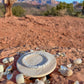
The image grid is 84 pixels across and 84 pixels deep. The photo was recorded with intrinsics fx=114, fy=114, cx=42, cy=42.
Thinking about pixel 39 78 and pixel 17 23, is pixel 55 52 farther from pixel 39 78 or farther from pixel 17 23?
pixel 17 23

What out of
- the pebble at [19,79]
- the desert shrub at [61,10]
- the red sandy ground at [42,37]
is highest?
the desert shrub at [61,10]

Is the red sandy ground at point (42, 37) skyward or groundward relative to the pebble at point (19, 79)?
skyward

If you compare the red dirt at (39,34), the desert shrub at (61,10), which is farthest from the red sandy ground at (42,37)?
the desert shrub at (61,10)

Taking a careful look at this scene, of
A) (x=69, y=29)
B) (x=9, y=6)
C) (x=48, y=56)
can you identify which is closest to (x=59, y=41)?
(x=69, y=29)

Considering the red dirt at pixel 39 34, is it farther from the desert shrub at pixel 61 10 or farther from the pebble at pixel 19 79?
the desert shrub at pixel 61 10

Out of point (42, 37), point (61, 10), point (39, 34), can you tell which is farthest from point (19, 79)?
point (61, 10)

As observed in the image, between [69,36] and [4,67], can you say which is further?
[69,36]

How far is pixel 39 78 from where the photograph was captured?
2158mm

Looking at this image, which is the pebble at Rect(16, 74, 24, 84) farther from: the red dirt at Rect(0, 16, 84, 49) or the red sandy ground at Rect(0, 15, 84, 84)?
the red dirt at Rect(0, 16, 84, 49)

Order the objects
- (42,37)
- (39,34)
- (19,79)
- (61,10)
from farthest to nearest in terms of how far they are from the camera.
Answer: (61,10), (39,34), (42,37), (19,79)

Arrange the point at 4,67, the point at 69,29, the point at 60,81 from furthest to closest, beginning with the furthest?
1. the point at 69,29
2. the point at 4,67
3. the point at 60,81

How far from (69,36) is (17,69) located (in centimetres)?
318

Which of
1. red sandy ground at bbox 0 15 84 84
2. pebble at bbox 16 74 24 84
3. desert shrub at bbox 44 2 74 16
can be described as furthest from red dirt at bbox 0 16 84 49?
desert shrub at bbox 44 2 74 16

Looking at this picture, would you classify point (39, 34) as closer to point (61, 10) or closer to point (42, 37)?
point (42, 37)
